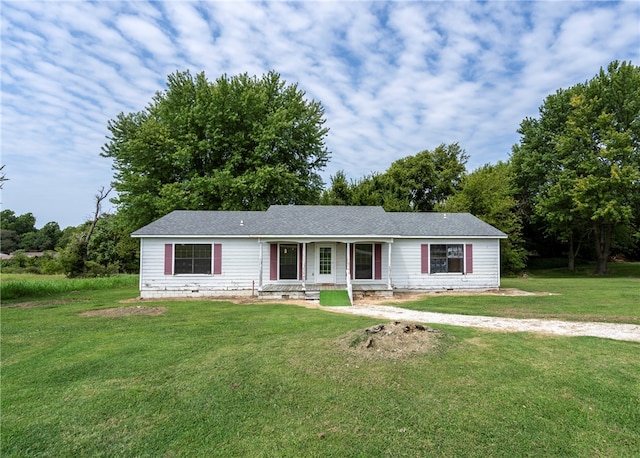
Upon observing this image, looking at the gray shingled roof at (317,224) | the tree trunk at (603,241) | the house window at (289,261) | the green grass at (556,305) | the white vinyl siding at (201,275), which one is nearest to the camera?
the green grass at (556,305)

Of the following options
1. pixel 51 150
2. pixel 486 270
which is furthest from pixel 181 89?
pixel 486 270

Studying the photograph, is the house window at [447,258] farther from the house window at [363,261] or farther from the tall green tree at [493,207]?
the tall green tree at [493,207]

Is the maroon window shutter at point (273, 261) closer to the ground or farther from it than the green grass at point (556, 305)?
farther from it

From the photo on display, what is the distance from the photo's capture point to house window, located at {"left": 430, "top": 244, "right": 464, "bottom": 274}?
16.9 m

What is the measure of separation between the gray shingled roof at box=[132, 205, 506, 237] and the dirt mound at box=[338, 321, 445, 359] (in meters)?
8.86

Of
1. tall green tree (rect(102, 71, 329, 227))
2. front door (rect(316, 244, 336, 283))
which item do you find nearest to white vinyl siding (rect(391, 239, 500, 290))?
front door (rect(316, 244, 336, 283))

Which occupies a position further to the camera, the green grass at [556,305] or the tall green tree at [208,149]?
the tall green tree at [208,149]

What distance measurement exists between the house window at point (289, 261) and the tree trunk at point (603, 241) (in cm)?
2562

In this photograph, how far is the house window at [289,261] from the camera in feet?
53.6

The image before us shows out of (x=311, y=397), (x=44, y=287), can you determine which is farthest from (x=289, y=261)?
(x=311, y=397)

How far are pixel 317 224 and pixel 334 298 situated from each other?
4.11 meters

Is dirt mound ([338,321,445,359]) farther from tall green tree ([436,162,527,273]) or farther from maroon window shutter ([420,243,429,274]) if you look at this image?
tall green tree ([436,162,527,273])

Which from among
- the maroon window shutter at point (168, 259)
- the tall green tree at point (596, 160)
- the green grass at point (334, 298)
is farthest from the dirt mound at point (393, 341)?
the tall green tree at point (596, 160)

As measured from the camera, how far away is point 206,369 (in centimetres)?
563
